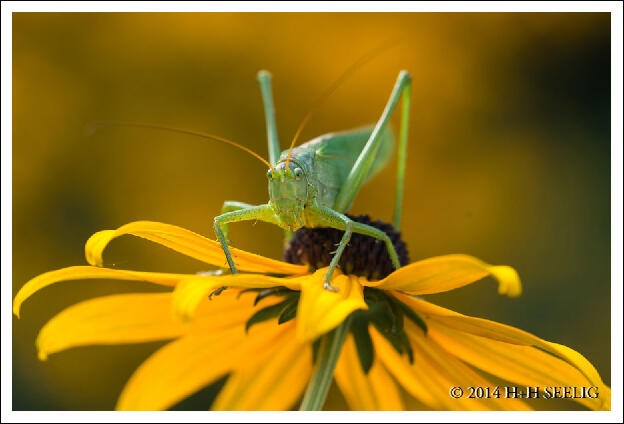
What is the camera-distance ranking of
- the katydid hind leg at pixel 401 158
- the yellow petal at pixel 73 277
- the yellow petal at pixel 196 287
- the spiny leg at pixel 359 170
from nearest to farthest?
the yellow petal at pixel 196 287 < the yellow petal at pixel 73 277 < the spiny leg at pixel 359 170 < the katydid hind leg at pixel 401 158

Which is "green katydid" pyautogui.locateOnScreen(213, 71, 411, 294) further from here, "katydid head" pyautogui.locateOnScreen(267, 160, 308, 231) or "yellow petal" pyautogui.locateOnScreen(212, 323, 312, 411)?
"yellow petal" pyautogui.locateOnScreen(212, 323, 312, 411)

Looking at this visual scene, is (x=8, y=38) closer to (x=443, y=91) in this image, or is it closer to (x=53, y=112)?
(x=53, y=112)

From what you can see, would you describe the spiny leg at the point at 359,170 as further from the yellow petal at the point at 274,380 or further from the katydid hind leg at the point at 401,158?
the yellow petal at the point at 274,380

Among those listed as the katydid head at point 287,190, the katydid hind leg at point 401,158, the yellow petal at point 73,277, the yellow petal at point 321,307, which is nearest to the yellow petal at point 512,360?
the yellow petal at point 321,307

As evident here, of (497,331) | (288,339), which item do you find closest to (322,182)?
(288,339)

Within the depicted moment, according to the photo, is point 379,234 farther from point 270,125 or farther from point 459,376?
point 270,125

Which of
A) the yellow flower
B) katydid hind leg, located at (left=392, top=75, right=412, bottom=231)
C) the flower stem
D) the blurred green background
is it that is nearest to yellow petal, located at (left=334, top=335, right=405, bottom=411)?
the yellow flower
